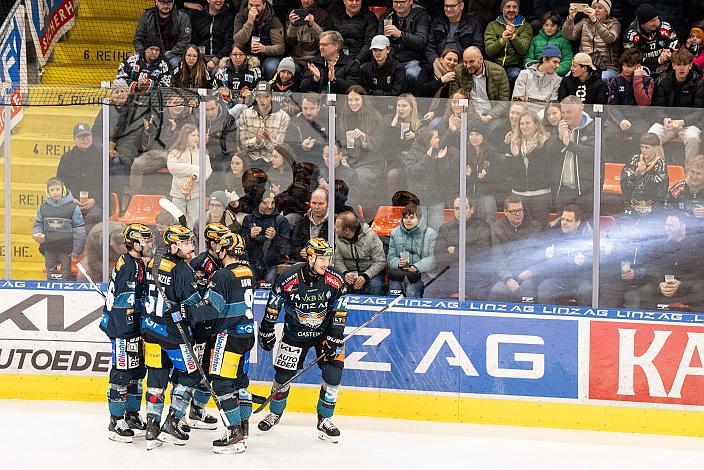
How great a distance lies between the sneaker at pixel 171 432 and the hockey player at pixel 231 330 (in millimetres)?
308

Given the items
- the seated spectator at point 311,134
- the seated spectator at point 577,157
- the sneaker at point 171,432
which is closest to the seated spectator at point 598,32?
the seated spectator at point 577,157

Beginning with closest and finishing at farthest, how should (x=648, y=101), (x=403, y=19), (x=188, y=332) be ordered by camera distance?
(x=188, y=332), (x=648, y=101), (x=403, y=19)

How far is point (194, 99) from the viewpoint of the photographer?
9.52 metres

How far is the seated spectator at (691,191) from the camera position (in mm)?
8766

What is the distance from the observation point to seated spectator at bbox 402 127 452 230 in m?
→ 9.20

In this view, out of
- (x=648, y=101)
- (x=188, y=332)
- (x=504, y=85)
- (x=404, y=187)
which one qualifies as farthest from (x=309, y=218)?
(x=648, y=101)

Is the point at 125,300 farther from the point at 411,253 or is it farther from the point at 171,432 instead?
the point at 411,253

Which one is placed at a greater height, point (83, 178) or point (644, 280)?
point (83, 178)

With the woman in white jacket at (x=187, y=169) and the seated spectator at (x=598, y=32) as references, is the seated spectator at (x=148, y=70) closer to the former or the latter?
the woman in white jacket at (x=187, y=169)

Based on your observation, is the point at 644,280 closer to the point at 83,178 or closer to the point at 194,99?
the point at 194,99

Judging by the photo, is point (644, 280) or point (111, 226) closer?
point (644, 280)

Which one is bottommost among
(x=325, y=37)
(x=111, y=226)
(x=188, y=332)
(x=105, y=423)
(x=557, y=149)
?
(x=105, y=423)

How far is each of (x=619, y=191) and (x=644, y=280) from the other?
66 centimetres

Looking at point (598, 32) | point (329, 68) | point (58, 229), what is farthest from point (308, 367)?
point (598, 32)
